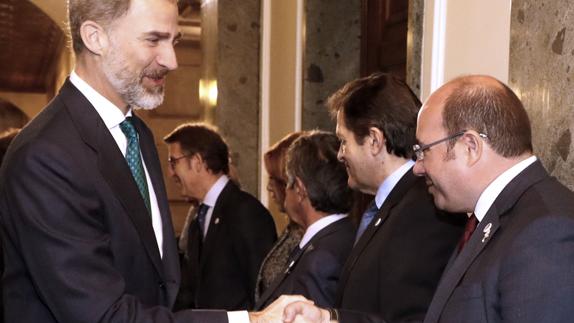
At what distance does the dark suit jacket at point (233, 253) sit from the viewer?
14.1 ft

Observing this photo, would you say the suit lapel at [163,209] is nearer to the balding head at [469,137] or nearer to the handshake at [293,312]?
the handshake at [293,312]

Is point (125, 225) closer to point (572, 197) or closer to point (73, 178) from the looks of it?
point (73, 178)

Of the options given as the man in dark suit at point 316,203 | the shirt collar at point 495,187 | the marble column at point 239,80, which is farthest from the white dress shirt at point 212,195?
the shirt collar at point 495,187

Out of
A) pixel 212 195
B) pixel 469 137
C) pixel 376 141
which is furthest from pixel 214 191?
pixel 469 137

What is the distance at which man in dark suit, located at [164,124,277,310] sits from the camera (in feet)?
14.2

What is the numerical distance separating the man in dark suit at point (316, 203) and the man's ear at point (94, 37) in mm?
1220

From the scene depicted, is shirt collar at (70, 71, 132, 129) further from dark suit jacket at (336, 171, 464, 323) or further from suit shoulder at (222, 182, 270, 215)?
suit shoulder at (222, 182, 270, 215)

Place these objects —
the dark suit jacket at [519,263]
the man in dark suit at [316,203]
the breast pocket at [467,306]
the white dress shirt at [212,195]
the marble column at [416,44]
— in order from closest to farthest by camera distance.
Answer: the dark suit jacket at [519,263], the breast pocket at [467,306], the man in dark suit at [316,203], the marble column at [416,44], the white dress shirt at [212,195]

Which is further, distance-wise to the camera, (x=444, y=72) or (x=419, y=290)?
(x=444, y=72)

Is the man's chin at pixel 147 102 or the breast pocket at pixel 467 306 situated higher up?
the man's chin at pixel 147 102

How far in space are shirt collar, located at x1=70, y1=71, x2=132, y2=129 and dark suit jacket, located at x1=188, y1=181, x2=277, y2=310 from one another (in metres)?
2.11

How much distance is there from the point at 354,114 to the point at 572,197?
1.03 m

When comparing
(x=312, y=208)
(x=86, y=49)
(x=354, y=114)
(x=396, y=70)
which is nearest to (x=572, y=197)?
(x=354, y=114)

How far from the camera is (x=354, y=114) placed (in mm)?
2871
